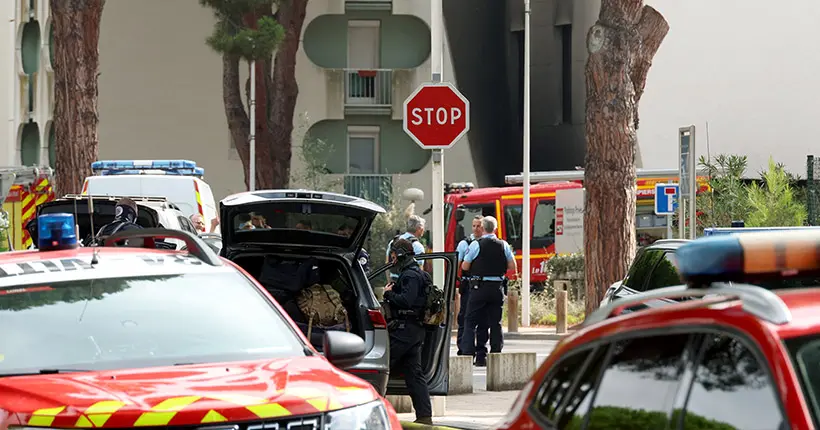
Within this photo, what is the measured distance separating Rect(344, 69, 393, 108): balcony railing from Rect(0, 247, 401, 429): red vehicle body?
41552mm

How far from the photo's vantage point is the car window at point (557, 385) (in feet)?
14.0

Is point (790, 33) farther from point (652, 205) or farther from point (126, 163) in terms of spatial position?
point (126, 163)

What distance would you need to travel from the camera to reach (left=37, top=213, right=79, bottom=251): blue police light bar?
7484 millimetres

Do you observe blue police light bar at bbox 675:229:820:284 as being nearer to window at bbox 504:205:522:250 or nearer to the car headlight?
the car headlight

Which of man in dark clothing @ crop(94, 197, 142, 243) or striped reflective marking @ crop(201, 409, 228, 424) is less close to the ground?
man in dark clothing @ crop(94, 197, 142, 243)

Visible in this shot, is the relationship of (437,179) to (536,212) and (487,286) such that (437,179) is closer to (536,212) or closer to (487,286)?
(487,286)

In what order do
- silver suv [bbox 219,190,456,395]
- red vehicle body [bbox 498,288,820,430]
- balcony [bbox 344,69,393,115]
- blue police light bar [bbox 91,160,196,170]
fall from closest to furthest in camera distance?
1. red vehicle body [bbox 498,288,820,430]
2. silver suv [bbox 219,190,456,395]
3. blue police light bar [bbox 91,160,196,170]
4. balcony [bbox 344,69,393,115]

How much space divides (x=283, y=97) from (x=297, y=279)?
1186 inches

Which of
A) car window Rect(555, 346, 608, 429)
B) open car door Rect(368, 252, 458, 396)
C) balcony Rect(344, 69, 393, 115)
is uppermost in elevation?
balcony Rect(344, 69, 393, 115)

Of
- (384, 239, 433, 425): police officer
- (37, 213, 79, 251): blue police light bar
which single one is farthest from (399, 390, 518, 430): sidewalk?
(37, 213, 79, 251): blue police light bar

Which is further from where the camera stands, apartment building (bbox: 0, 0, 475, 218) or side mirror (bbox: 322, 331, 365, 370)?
apartment building (bbox: 0, 0, 475, 218)

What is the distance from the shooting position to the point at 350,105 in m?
47.5

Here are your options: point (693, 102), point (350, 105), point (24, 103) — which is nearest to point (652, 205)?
point (693, 102)

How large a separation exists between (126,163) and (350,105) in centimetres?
2479
